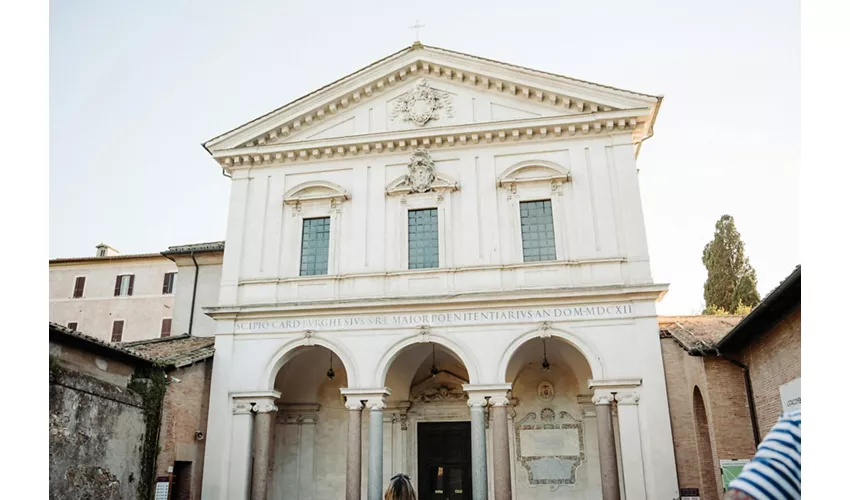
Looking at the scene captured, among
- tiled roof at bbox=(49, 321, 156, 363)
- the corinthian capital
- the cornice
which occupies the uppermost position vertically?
the cornice

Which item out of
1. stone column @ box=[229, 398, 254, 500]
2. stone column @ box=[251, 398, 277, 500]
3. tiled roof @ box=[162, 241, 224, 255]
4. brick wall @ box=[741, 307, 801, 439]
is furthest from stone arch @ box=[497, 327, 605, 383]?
tiled roof @ box=[162, 241, 224, 255]

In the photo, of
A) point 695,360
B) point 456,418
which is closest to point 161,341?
point 456,418

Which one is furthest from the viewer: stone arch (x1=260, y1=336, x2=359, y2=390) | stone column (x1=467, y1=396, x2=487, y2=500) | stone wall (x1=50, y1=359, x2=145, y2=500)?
stone arch (x1=260, y1=336, x2=359, y2=390)

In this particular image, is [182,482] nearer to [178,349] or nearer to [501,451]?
[178,349]

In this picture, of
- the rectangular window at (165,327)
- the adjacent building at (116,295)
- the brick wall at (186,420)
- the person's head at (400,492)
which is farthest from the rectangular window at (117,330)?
the person's head at (400,492)

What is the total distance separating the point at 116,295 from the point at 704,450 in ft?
91.3

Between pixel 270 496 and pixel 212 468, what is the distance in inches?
113

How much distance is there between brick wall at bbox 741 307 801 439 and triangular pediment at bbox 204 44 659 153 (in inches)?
300

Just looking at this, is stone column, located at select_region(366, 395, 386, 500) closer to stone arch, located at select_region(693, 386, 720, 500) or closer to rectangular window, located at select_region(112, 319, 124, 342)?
stone arch, located at select_region(693, 386, 720, 500)

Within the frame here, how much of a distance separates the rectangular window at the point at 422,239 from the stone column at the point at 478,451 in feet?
12.1

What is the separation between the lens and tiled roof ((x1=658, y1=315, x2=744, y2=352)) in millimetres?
14406

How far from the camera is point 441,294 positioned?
16.4 meters

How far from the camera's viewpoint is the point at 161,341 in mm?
19766

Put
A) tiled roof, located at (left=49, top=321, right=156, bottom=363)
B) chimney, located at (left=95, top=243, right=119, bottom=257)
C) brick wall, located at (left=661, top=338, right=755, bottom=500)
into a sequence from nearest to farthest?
tiled roof, located at (left=49, top=321, right=156, bottom=363) → brick wall, located at (left=661, top=338, right=755, bottom=500) → chimney, located at (left=95, top=243, right=119, bottom=257)
